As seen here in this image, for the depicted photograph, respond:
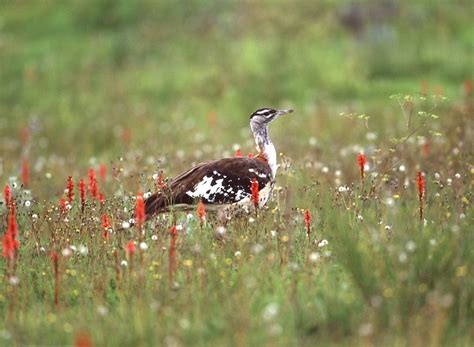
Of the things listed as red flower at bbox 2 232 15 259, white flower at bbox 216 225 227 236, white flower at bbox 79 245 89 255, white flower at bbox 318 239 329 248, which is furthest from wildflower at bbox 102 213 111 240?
white flower at bbox 318 239 329 248

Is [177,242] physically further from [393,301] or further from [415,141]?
[415,141]

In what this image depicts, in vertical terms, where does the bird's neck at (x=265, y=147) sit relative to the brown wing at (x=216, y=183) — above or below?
above

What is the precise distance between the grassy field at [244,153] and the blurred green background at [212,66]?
48 mm

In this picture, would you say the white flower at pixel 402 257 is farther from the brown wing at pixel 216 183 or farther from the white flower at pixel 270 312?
the brown wing at pixel 216 183

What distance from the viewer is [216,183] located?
26.6 feet

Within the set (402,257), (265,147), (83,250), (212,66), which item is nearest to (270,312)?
(402,257)

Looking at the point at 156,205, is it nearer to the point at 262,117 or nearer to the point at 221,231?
the point at 221,231

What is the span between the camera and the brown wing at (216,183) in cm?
793

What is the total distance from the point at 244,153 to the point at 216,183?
14.3 ft

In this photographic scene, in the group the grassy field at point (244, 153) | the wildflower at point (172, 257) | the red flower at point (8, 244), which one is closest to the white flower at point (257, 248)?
the grassy field at point (244, 153)

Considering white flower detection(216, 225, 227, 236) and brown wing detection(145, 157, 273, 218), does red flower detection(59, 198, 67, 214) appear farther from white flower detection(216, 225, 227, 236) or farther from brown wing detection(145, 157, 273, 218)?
white flower detection(216, 225, 227, 236)

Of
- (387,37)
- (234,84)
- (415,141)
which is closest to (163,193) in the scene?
(415,141)

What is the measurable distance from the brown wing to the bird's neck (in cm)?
38

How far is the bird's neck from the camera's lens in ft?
28.9
